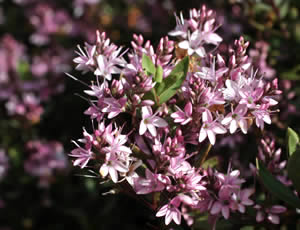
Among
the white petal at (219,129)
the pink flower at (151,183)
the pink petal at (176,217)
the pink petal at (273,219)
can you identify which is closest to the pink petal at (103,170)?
the pink flower at (151,183)

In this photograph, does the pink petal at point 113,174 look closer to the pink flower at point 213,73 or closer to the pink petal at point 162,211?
the pink petal at point 162,211

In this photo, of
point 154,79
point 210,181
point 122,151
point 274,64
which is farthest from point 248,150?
point 122,151

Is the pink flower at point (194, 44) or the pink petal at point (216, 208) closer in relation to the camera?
the pink petal at point (216, 208)

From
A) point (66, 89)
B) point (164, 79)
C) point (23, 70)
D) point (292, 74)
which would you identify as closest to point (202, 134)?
point (164, 79)

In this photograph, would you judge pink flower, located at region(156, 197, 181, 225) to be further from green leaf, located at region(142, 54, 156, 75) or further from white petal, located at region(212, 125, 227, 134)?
green leaf, located at region(142, 54, 156, 75)

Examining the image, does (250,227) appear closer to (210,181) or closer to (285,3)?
(210,181)

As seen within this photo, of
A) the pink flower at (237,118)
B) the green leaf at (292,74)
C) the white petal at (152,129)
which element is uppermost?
the white petal at (152,129)
